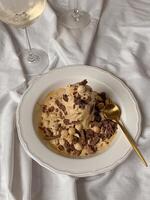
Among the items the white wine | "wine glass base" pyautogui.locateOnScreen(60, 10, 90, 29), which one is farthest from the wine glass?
the white wine

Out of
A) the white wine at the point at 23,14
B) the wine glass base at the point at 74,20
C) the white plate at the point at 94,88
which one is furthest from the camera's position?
the wine glass base at the point at 74,20

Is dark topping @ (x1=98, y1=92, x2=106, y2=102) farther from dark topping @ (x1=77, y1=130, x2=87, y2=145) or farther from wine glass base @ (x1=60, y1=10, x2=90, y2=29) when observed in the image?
wine glass base @ (x1=60, y1=10, x2=90, y2=29)

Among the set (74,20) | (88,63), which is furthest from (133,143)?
(74,20)

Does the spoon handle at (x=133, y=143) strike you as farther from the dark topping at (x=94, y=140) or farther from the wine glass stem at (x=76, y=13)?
the wine glass stem at (x=76, y=13)

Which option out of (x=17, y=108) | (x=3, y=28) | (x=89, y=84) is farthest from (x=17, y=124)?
(x=3, y=28)

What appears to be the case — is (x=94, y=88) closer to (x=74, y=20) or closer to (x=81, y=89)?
(x=81, y=89)

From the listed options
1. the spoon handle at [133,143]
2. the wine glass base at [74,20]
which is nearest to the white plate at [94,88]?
the spoon handle at [133,143]
